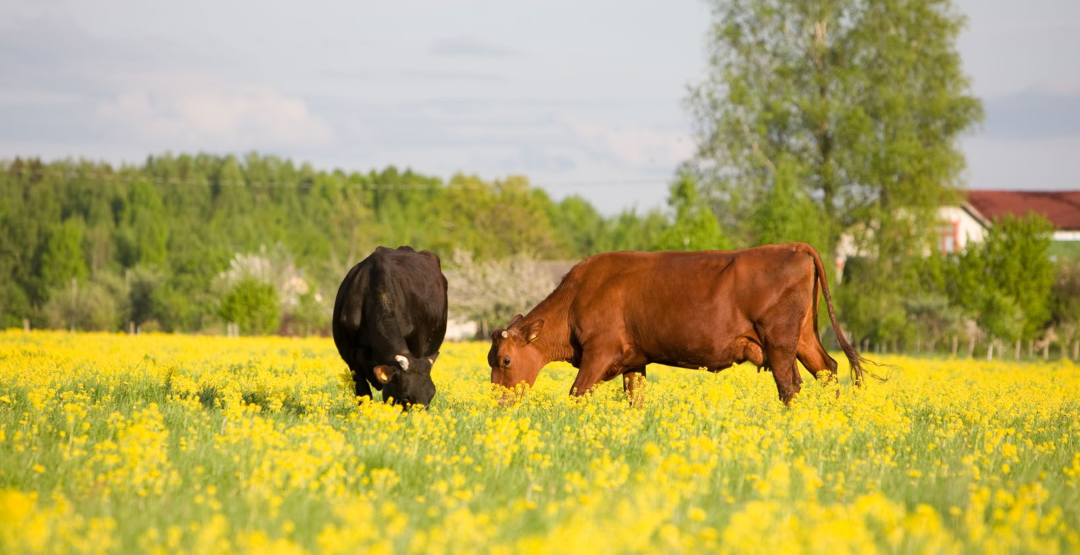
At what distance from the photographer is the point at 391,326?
34.9ft

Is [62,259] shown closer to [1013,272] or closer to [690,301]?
[1013,272]

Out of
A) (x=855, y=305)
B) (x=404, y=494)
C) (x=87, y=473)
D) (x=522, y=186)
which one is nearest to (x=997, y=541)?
(x=404, y=494)

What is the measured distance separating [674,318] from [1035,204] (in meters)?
63.7

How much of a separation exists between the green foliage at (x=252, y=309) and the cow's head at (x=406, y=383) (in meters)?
34.1

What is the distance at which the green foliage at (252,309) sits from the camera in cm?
4331

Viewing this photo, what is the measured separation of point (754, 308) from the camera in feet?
35.8

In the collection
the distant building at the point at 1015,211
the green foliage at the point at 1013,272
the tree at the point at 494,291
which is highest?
the distant building at the point at 1015,211

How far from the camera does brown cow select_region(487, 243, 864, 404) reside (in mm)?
10891

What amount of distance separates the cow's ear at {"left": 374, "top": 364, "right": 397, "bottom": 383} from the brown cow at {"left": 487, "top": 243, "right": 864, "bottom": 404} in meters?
1.52

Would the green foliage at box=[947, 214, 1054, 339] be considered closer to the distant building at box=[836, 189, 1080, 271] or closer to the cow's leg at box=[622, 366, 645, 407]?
the distant building at box=[836, 189, 1080, 271]

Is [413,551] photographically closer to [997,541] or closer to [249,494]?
[249,494]

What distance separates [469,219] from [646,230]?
23.0 m

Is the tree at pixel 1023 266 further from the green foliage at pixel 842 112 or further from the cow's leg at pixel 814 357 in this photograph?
the cow's leg at pixel 814 357

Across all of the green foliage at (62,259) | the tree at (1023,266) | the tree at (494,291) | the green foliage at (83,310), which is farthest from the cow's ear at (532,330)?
the green foliage at (62,259)
